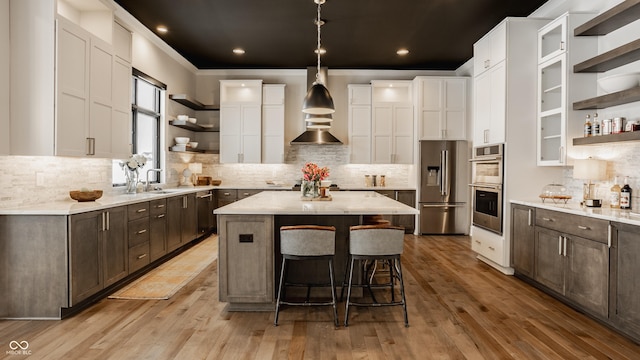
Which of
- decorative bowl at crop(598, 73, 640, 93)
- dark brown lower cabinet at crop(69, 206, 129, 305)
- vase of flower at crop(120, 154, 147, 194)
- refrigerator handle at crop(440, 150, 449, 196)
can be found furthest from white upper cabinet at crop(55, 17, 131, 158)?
refrigerator handle at crop(440, 150, 449, 196)

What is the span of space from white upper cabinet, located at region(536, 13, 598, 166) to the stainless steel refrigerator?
9.02 ft

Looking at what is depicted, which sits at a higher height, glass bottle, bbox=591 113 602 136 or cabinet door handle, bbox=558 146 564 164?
glass bottle, bbox=591 113 602 136

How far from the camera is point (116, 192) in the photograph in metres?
5.06

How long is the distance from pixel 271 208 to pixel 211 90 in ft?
17.7

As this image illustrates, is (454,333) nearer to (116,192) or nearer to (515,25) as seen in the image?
(515,25)

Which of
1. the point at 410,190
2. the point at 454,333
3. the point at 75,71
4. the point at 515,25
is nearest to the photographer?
the point at 454,333

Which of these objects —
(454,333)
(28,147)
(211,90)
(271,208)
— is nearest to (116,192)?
(28,147)

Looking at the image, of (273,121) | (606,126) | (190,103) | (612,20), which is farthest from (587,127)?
(190,103)

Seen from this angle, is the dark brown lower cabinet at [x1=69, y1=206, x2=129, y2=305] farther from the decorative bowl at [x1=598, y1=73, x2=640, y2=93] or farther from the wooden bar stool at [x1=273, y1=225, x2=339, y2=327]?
the decorative bowl at [x1=598, y1=73, x2=640, y2=93]

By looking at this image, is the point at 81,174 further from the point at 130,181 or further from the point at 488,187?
the point at 488,187

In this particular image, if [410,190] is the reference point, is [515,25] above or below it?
above

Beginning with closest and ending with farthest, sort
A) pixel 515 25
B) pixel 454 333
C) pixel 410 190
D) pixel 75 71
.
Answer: pixel 454 333 → pixel 75 71 → pixel 515 25 → pixel 410 190

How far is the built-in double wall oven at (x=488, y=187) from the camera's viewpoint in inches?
189

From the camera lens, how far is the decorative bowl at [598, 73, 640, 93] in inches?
137
